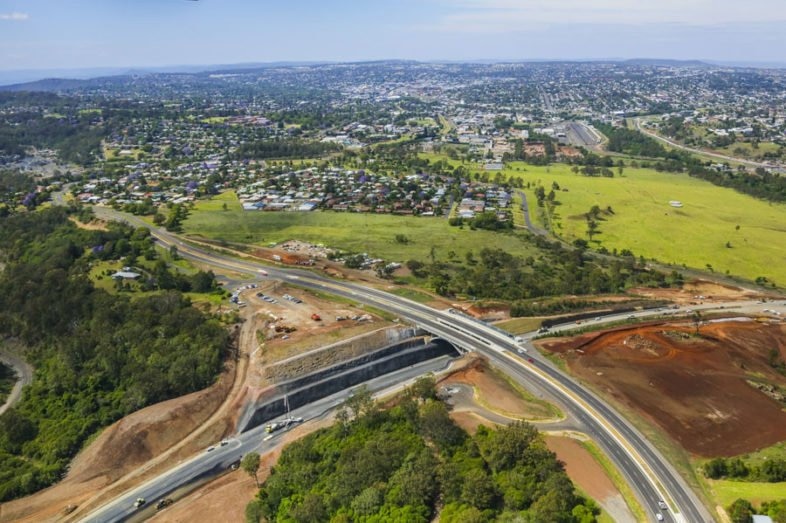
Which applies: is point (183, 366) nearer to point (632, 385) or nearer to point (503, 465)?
point (503, 465)

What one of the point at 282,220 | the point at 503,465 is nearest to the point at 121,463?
the point at 503,465

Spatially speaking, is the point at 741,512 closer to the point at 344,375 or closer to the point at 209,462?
the point at 344,375

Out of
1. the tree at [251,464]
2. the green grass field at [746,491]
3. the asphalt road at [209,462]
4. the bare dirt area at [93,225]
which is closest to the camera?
the green grass field at [746,491]

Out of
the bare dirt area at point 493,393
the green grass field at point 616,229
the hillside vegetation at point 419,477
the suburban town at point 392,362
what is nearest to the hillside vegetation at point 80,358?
the suburban town at point 392,362

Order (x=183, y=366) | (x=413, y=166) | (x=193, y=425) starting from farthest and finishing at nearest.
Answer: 1. (x=413, y=166)
2. (x=183, y=366)
3. (x=193, y=425)

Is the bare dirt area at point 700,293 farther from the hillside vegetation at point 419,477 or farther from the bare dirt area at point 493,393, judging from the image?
the hillside vegetation at point 419,477

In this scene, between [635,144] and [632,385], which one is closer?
[632,385]
